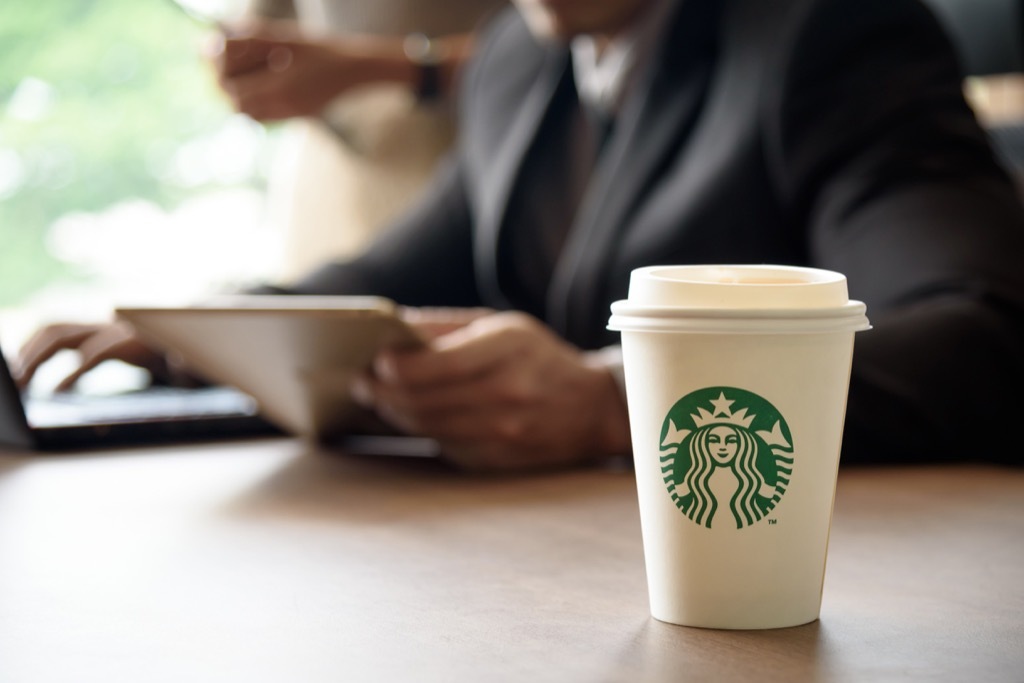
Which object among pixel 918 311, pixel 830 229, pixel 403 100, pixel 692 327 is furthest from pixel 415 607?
pixel 403 100

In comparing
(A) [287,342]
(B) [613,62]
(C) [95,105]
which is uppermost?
(C) [95,105]

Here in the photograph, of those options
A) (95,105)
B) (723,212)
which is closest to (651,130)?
(723,212)

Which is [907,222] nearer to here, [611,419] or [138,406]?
[611,419]

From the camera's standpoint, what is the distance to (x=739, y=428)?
51cm

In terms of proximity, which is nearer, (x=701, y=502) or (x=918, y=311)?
(x=701, y=502)

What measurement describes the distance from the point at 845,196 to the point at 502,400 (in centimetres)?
45

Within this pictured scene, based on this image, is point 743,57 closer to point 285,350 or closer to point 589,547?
point 285,350

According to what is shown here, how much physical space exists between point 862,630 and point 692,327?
0.16 meters

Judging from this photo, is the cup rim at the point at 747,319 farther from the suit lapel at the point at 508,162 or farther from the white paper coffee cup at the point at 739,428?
the suit lapel at the point at 508,162

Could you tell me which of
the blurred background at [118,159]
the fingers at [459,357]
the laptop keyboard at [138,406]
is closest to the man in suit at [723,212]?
the fingers at [459,357]

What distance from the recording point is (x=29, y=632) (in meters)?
0.53

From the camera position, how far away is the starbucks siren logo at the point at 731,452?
51 cm

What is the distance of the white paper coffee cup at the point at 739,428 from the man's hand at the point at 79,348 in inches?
38.3

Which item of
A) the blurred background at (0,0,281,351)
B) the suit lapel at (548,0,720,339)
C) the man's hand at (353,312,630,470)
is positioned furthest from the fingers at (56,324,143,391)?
the blurred background at (0,0,281,351)
